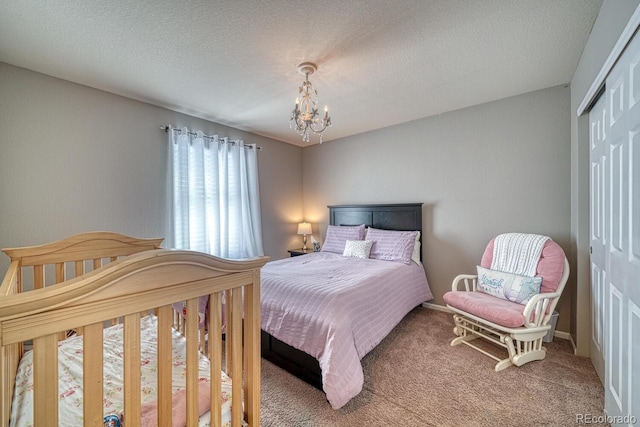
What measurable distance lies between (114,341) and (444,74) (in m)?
3.08

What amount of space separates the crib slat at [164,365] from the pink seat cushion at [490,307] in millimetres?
2219

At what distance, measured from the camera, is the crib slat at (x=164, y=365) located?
79 centimetres

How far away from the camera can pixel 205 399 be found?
0.98 m

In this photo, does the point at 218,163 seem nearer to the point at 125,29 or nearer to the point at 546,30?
the point at 125,29

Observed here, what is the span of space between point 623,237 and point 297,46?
87.0 inches

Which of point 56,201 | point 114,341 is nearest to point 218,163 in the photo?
point 56,201

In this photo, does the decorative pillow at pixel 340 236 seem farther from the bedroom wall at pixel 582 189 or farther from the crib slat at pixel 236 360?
the crib slat at pixel 236 360

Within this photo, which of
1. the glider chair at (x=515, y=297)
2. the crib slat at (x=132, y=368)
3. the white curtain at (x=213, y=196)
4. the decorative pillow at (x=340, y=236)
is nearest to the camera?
the crib slat at (x=132, y=368)

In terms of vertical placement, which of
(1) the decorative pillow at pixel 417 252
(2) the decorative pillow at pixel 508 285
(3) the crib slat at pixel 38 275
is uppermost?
(3) the crib slat at pixel 38 275

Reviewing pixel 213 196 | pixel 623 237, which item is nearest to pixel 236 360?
pixel 623 237

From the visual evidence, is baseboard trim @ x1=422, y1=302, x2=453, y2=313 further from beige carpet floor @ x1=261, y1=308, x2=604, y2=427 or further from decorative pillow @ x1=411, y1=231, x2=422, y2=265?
beige carpet floor @ x1=261, y1=308, x2=604, y2=427

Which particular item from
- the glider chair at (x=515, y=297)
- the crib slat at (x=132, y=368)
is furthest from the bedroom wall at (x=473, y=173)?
the crib slat at (x=132, y=368)

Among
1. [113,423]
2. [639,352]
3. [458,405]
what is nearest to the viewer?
[113,423]

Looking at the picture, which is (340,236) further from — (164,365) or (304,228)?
(164,365)
